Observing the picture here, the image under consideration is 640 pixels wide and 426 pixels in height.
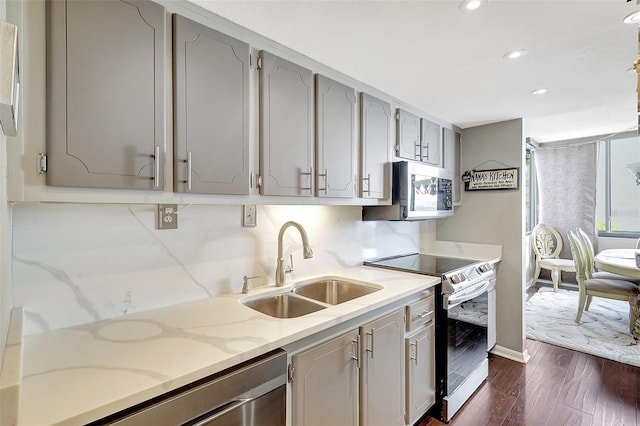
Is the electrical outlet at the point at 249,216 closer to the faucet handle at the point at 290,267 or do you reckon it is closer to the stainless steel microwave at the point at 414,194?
the faucet handle at the point at 290,267

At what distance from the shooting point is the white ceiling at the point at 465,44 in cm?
133

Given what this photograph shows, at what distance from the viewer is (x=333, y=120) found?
191 centimetres

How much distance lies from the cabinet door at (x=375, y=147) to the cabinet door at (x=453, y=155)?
95cm

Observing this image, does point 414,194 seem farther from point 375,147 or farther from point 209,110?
point 209,110

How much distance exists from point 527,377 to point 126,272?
3.07 m

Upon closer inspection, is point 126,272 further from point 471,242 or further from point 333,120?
point 471,242

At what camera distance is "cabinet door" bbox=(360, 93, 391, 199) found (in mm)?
2119

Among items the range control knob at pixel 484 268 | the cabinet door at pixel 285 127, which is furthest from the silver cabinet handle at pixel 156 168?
the range control knob at pixel 484 268

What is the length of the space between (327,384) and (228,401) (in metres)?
0.53

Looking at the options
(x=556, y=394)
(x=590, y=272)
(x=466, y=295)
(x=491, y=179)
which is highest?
(x=491, y=179)

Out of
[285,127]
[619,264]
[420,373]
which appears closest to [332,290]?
[420,373]

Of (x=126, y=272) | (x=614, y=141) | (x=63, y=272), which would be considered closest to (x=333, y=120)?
(x=126, y=272)

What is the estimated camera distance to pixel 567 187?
520cm

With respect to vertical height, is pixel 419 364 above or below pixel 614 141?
below
